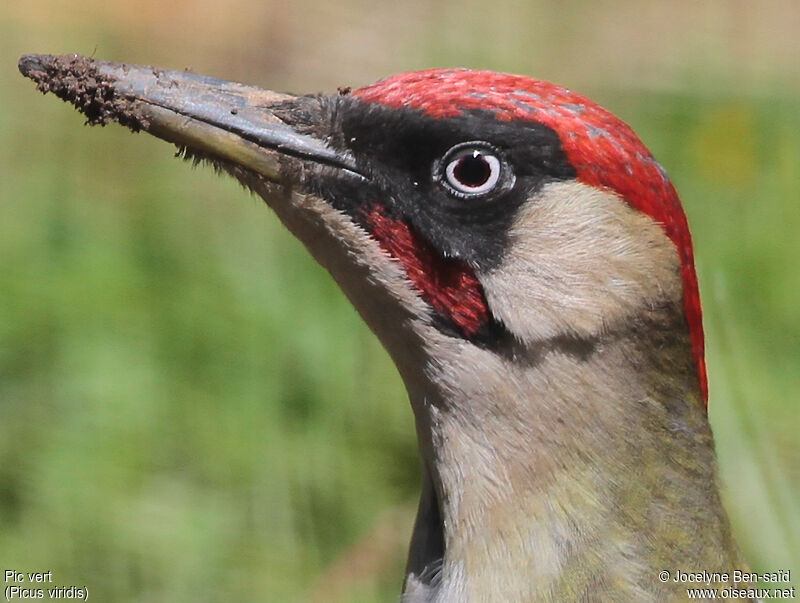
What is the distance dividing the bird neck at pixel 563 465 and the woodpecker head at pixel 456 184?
0.08 meters

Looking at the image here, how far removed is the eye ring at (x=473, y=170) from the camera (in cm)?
266

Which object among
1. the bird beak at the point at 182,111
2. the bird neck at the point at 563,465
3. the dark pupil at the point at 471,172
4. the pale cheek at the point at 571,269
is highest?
the bird beak at the point at 182,111

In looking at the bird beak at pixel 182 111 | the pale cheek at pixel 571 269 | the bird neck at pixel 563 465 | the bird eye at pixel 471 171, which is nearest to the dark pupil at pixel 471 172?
the bird eye at pixel 471 171

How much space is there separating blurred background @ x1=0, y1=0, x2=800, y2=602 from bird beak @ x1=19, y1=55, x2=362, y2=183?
67.4 inches

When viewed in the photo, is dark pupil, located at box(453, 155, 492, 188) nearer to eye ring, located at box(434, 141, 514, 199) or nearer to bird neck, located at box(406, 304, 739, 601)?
eye ring, located at box(434, 141, 514, 199)

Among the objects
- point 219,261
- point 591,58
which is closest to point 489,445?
point 219,261

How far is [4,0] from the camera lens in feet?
24.2

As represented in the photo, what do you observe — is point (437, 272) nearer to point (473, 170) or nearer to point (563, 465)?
point (473, 170)

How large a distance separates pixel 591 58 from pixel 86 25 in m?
2.91

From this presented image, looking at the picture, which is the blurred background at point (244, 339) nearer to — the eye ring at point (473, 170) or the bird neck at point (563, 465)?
the bird neck at point (563, 465)

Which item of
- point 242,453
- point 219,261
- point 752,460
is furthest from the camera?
point 219,261

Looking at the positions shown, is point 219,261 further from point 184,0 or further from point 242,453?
point 184,0

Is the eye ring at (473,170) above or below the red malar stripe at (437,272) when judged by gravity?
above

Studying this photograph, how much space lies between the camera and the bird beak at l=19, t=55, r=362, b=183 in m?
2.68
